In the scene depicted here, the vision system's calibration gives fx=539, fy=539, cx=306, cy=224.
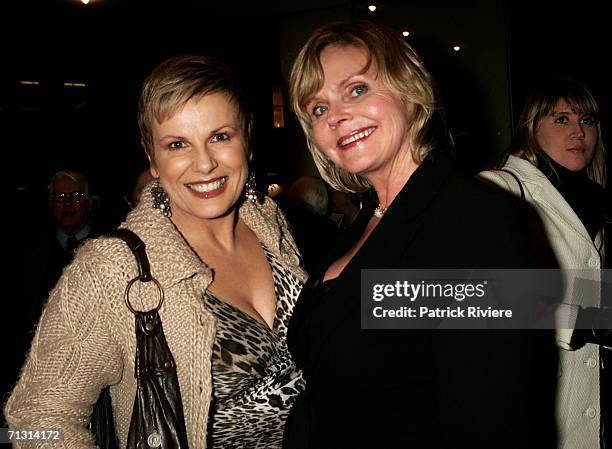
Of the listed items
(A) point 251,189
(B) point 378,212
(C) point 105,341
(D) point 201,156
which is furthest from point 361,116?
(C) point 105,341

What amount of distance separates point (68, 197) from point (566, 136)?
3.30m

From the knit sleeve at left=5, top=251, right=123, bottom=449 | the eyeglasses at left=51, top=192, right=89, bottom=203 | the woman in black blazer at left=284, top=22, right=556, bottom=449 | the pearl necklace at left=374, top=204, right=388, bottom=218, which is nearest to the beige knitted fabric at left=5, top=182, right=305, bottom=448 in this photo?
the knit sleeve at left=5, top=251, right=123, bottom=449

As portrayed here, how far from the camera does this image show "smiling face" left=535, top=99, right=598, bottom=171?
251 cm

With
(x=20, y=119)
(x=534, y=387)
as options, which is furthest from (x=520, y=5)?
(x=534, y=387)

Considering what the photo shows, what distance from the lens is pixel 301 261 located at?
2.06 metres

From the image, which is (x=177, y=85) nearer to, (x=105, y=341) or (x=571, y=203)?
(x=105, y=341)

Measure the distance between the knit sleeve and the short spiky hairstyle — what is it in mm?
494

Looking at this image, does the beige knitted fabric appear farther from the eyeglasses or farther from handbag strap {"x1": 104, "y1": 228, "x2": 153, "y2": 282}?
the eyeglasses

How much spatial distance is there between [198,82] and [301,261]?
2.56ft

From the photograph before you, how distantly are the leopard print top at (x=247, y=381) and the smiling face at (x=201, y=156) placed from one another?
1.06 feet

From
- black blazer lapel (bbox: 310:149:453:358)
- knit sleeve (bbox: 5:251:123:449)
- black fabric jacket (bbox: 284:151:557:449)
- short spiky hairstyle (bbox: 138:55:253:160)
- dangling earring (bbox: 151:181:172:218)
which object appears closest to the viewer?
black fabric jacket (bbox: 284:151:557:449)

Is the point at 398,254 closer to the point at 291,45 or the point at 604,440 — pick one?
the point at 604,440

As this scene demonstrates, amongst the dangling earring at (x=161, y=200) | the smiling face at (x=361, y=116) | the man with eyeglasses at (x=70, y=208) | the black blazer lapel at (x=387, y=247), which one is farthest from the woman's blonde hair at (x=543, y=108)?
the man with eyeglasses at (x=70, y=208)

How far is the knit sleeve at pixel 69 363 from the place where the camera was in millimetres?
1380
